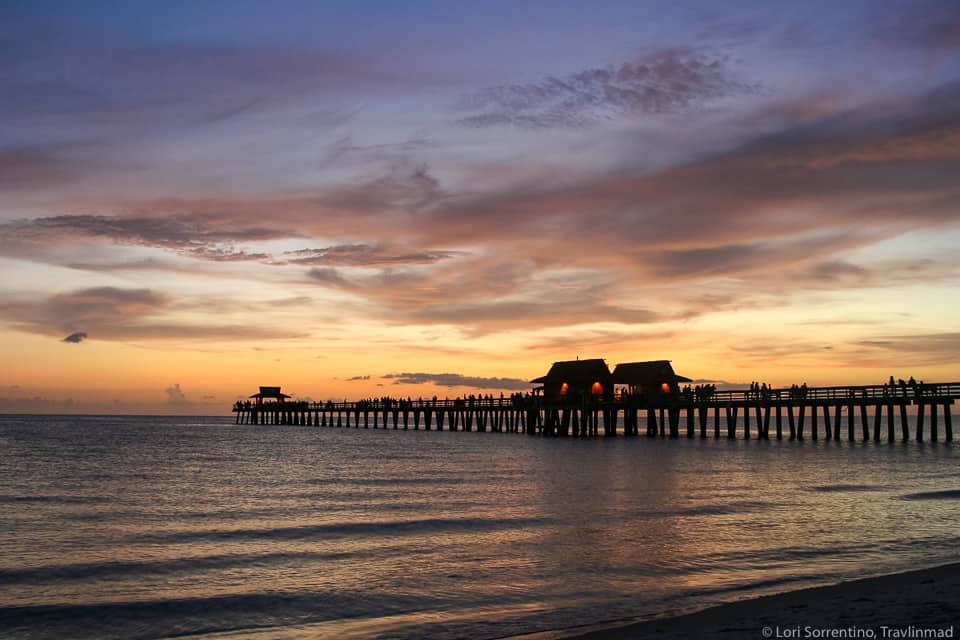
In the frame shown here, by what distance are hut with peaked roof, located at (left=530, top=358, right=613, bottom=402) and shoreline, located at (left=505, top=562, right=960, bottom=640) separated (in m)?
56.5

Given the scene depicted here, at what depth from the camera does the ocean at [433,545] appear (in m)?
12.1

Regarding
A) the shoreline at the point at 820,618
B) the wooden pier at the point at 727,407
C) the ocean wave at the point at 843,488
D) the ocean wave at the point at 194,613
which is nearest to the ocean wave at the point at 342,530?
the ocean wave at the point at 194,613

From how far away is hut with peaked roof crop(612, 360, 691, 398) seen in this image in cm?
6644

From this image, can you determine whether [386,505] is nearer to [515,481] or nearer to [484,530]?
[484,530]

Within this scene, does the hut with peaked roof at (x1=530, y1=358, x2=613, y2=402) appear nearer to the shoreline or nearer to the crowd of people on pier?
the crowd of people on pier

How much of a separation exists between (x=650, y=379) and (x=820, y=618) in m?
57.7

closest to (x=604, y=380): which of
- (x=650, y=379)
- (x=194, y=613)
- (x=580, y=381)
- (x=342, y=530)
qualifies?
(x=580, y=381)

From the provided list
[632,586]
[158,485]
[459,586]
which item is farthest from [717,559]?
[158,485]

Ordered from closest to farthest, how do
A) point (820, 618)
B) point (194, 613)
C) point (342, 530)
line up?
point (820, 618) < point (194, 613) < point (342, 530)

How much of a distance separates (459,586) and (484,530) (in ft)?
19.4

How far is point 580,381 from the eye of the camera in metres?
69.3

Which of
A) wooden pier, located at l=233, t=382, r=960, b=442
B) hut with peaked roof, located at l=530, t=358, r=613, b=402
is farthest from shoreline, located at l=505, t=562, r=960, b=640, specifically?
hut with peaked roof, located at l=530, t=358, r=613, b=402

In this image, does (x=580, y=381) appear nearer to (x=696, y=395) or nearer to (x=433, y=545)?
(x=696, y=395)

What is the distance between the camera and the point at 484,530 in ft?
64.0
